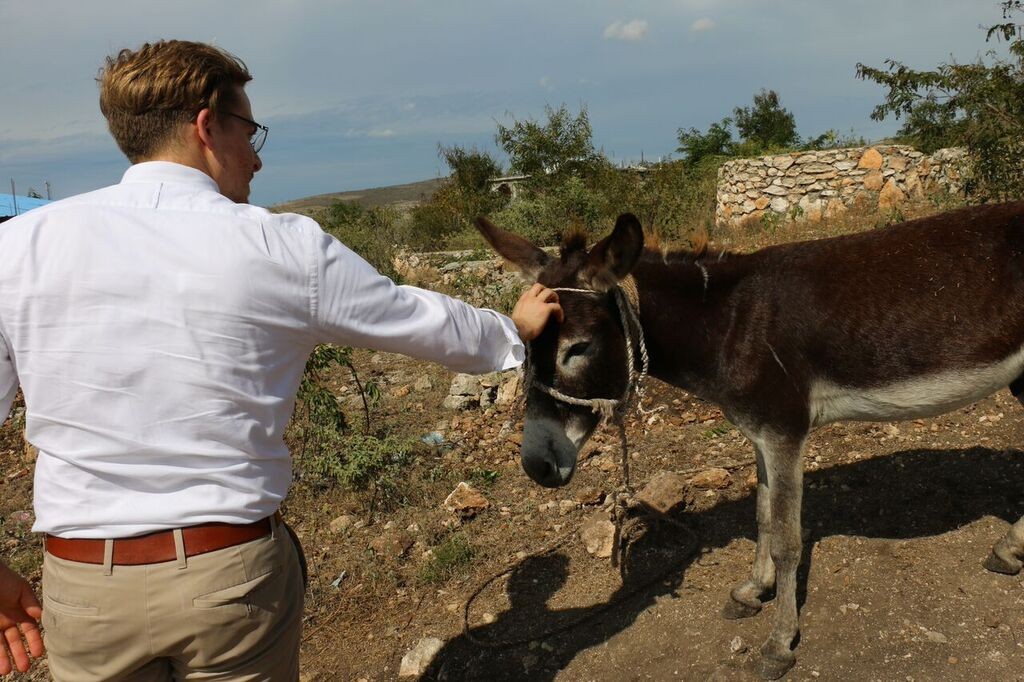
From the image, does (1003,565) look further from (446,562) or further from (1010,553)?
(446,562)

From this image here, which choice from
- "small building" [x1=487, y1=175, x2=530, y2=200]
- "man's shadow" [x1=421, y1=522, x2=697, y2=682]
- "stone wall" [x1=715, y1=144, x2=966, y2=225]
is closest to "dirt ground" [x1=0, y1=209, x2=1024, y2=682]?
"man's shadow" [x1=421, y1=522, x2=697, y2=682]

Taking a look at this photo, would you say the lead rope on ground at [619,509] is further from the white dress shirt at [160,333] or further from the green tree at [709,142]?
the green tree at [709,142]

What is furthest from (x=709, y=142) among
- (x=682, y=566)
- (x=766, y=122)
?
(x=682, y=566)

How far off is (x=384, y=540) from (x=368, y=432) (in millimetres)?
1658

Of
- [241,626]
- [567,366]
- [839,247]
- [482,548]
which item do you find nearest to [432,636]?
[482,548]

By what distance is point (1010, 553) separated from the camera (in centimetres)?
374

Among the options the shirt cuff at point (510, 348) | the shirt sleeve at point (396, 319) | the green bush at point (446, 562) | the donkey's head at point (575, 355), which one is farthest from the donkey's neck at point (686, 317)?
the green bush at point (446, 562)

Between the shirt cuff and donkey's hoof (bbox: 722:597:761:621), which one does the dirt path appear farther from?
the shirt cuff

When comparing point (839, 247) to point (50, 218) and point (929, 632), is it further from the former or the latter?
point (50, 218)

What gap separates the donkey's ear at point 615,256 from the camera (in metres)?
3.05

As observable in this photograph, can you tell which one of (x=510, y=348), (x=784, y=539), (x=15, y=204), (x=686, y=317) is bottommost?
(x=784, y=539)

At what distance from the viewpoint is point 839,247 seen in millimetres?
3662

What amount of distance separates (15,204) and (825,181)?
20.8 m

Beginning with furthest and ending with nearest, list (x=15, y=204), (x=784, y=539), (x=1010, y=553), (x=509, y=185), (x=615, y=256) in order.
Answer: (x=509, y=185) → (x=15, y=204) → (x=1010, y=553) → (x=784, y=539) → (x=615, y=256)
